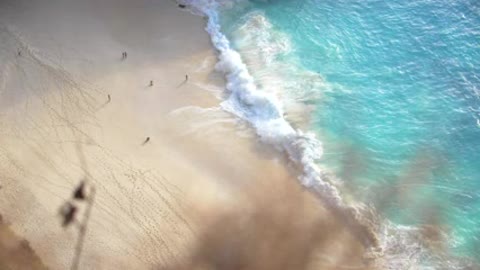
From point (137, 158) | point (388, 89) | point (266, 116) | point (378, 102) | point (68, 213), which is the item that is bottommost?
point (68, 213)

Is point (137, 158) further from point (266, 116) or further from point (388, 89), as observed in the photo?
point (388, 89)

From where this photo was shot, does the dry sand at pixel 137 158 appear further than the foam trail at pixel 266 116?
No

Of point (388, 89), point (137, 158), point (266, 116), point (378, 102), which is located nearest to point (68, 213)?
point (137, 158)

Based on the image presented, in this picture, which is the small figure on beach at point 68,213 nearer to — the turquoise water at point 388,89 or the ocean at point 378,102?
the ocean at point 378,102

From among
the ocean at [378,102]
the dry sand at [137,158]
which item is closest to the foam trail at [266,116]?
the ocean at [378,102]

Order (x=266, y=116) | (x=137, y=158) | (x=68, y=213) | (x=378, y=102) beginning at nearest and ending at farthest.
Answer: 1. (x=68, y=213)
2. (x=137, y=158)
3. (x=266, y=116)
4. (x=378, y=102)

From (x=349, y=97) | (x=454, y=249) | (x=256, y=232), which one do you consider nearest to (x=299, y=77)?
(x=349, y=97)

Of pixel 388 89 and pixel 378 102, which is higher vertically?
pixel 388 89
